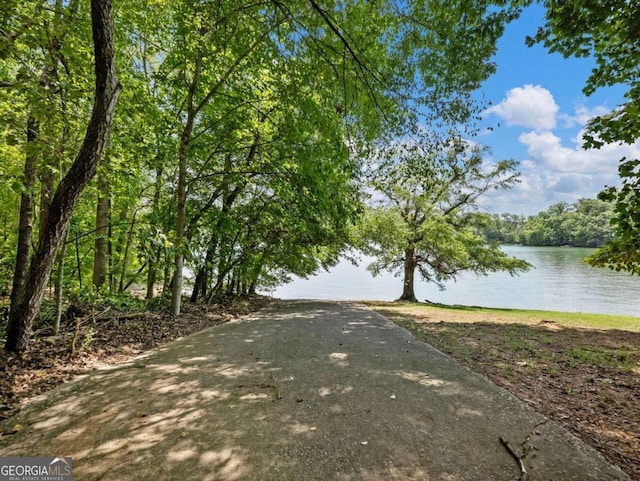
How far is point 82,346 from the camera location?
13.5 feet

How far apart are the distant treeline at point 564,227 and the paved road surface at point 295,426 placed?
5450 cm

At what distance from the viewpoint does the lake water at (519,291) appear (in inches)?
710

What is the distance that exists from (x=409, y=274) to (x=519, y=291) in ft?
42.5

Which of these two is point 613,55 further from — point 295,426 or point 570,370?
point 295,426

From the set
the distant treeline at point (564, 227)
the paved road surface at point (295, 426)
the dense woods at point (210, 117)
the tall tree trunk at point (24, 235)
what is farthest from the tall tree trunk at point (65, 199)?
the distant treeline at point (564, 227)

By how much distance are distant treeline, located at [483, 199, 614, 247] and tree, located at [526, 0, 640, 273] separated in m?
52.3

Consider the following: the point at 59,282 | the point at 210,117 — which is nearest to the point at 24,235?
the point at 59,282

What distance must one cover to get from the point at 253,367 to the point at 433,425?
2.23 metres

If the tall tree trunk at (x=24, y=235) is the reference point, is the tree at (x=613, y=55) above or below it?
above

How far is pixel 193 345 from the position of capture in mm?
4973

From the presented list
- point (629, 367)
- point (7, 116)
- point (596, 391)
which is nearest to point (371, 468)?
point (596, 391)

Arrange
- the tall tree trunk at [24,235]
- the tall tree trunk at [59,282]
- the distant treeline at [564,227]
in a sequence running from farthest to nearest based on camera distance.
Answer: the distant treeline at [564,227] < the tall tree trunk at [24,235] < the tall tree trunk at [59,282]

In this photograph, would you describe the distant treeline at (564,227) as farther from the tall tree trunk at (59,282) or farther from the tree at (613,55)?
the tall tree trunk at (59,282)

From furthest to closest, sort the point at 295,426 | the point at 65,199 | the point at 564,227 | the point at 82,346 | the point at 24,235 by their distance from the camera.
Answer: the point at 564,227 → the point at 24,235 → the point at 82,346 → the point at 65,199 → the point at 295,426
